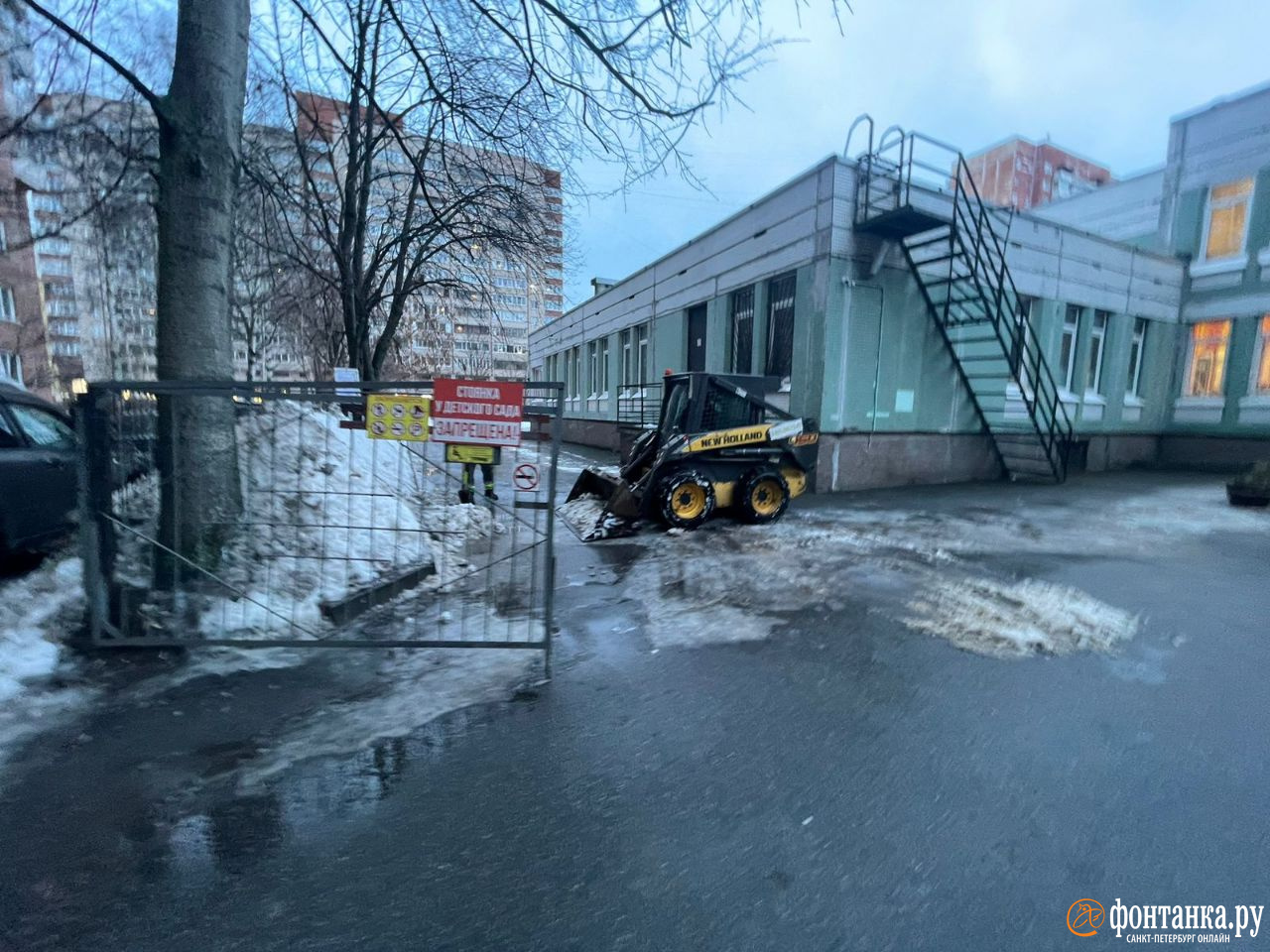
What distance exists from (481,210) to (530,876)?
38.5ft

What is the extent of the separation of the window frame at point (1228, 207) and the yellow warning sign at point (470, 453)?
74.8ft

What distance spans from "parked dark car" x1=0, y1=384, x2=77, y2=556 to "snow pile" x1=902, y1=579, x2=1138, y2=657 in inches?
272

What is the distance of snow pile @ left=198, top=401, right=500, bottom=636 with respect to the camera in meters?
4.23

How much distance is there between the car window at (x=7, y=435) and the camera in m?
5.03

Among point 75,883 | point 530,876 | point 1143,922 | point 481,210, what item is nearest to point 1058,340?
point 481,210

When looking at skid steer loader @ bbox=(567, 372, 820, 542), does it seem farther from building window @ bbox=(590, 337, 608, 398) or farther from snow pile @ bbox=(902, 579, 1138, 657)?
building window @ bbox=(590, 337, 608, 398)

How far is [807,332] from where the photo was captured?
1211 cm

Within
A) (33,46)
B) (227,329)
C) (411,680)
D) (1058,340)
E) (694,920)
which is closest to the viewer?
(694,920)

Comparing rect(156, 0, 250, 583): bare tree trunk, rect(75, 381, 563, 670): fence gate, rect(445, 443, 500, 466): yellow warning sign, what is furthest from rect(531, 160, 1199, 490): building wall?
rect(156, 0, 250, 583): bare tree trunk

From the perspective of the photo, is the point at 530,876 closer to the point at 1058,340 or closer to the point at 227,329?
the point at 227,329

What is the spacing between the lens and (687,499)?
827 cm

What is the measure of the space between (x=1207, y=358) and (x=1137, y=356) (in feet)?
6.76

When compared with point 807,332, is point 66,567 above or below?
below

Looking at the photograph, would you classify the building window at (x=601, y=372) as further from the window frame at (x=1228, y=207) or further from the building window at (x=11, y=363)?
the building window at (x=11, y=363)
